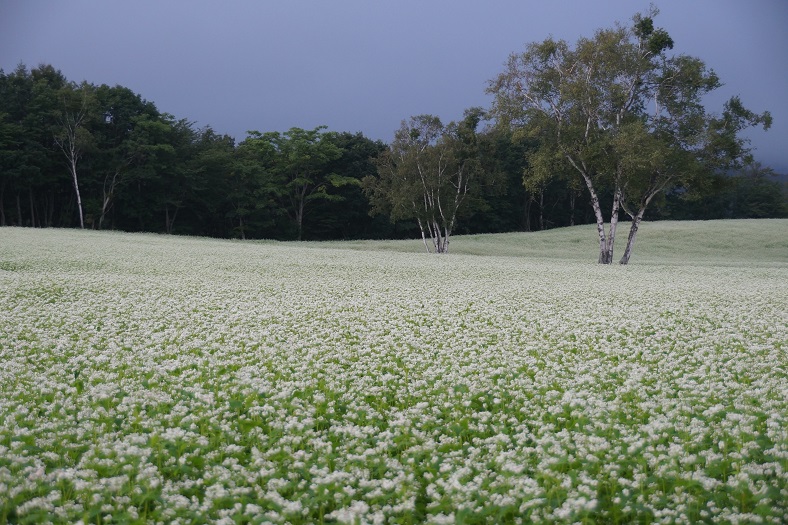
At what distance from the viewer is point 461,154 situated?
48094mm

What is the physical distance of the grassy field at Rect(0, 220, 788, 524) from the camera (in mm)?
5000

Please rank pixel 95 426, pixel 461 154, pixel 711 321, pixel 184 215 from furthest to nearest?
1. pixel 184 215
2. pixel 461 154
3. pixel 711 321
4. pixel 95 426

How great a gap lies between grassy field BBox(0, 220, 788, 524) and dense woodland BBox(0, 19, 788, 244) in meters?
25.8

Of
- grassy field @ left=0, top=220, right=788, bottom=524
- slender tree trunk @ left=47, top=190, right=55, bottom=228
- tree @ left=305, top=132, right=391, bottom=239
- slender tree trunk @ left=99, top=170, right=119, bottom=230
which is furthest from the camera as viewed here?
tree @ left=305, top=132, right=391, bottom=239

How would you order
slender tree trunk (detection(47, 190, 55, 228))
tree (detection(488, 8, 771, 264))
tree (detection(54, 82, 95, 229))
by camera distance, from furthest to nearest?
slender tree trunk (detection(47, 190, 55, 228)) < tree (detection(54, 82, 95, 229)) < tree (detection(488, 8, 771, 264))

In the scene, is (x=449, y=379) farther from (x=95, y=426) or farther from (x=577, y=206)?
(x=577, y=206)

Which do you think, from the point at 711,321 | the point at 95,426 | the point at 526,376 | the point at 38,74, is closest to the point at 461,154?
the point at 711,321

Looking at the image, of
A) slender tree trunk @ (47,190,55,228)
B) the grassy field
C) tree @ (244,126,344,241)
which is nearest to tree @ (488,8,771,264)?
the grassy field

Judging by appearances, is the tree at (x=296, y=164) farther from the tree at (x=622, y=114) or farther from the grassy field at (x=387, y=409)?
the grassy field at (x=387, y=409)

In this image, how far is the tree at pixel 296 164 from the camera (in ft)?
267

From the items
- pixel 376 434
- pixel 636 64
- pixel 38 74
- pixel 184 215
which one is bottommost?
pixel 376 434

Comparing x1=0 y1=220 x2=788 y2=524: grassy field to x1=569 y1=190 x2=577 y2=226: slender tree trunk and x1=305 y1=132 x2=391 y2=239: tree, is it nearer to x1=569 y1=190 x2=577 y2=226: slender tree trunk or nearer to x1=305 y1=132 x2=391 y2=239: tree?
x1=305 y1=132 x2=391 y2=239: tree

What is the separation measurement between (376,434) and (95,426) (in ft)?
11.7

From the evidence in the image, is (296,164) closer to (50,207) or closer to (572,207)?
(50,207)
